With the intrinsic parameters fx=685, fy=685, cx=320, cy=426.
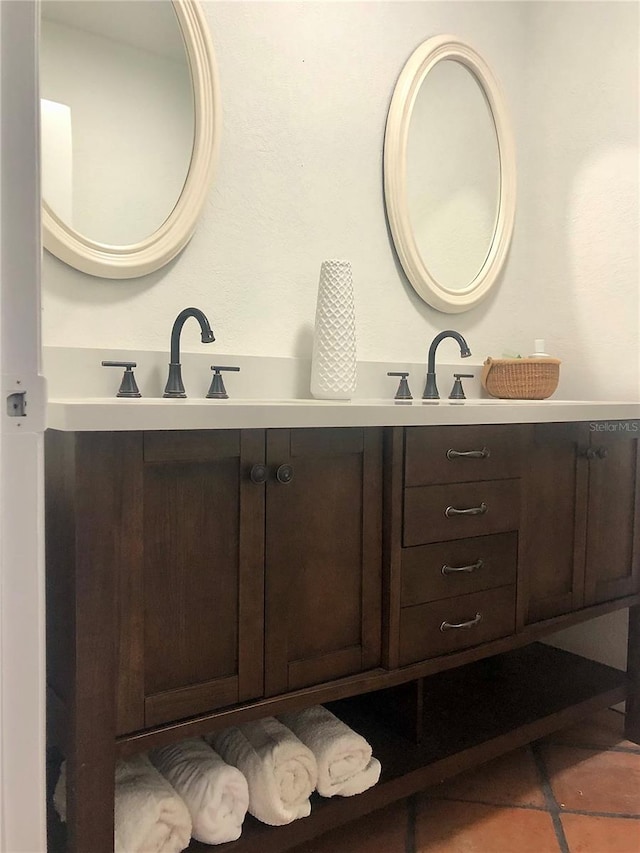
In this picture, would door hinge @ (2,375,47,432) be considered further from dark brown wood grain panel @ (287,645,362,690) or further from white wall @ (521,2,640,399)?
white wall @ (521,2,640,399)

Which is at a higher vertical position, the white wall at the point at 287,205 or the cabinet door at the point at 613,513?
the white wall at the point at 287,205

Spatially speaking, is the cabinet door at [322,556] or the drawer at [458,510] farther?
the drawer at [458,510]

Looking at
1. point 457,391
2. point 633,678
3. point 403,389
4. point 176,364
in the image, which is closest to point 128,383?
point 176,364

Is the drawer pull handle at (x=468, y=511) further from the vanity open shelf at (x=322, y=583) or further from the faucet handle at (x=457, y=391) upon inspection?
the faucet handle at (x=457, y=391)

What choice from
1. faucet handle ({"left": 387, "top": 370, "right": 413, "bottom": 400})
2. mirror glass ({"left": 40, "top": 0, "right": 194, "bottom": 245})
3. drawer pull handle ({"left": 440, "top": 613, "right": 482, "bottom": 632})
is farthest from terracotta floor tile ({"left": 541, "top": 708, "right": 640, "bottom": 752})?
mirror glass ({"left": 40, "top": 0, "right": 194, "bottom": 245})

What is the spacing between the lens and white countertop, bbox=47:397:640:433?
93 cm

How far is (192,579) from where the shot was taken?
1.08 meters

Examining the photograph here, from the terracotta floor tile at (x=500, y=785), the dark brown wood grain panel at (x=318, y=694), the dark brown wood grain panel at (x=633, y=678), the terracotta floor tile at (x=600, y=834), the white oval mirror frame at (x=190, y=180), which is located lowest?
the terracotta floor tile at (x=600, y=834)

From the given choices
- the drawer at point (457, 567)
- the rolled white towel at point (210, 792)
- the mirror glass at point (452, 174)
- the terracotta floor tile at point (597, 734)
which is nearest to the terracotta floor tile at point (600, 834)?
the terracotta floor tile at point (597, 734)

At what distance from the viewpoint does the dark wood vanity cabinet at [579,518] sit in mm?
1619

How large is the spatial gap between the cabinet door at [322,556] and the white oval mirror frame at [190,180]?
60 cm

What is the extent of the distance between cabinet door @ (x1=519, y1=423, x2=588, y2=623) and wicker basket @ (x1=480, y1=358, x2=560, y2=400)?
0.34m

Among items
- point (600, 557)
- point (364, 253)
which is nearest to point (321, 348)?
point (364, 253)

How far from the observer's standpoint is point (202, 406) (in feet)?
3.40
